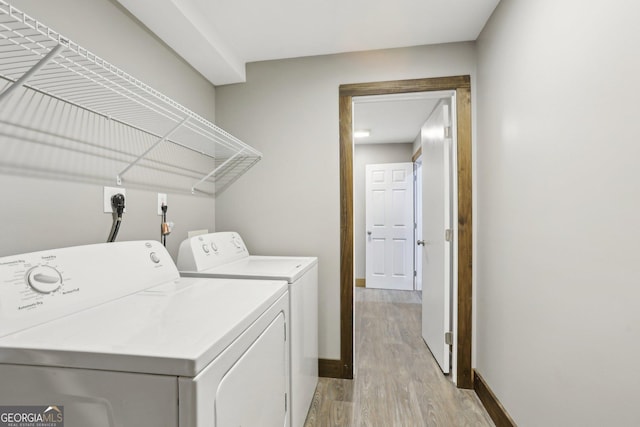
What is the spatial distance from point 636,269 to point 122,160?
78.8 inches

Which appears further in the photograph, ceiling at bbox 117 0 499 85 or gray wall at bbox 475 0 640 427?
ceiling at bbox 117 0 499 85

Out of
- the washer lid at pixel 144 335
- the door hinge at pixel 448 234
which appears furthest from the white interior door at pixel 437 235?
the washer lid at pixel 144 335

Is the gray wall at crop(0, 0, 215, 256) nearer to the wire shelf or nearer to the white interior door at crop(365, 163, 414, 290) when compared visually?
the wire shelf

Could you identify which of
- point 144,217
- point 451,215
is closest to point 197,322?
point 144,217

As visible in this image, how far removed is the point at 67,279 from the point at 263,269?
85 cm

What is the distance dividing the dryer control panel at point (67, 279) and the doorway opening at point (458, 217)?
1243 millimetres

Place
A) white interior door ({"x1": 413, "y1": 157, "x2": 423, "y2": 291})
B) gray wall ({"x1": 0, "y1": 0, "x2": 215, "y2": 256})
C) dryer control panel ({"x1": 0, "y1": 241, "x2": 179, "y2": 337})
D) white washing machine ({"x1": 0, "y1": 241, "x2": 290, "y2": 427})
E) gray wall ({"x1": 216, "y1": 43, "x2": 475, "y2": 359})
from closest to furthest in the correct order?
1. white washing machine ({"x1": 0, "y1": 241, "x2": 290, "y2": 427})
2. dryer control panel ({"x1": 0, "y1": 241, "x2": 179, "y2": 337})
3. gray wall ({"x1": 0, "y1": 0, "x2": 215, "y2": 256})
4. gray wall ({"x1": 216, "y1": 43, "x2": 475, "y2": 359})
5. white interior door ({"x1": 413, "y1": 157, "x2": 423, "y2": 291})

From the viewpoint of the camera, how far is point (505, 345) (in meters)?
1.55

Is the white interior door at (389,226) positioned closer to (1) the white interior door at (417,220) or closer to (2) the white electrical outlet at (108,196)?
(1) the white interior door at (417,220)

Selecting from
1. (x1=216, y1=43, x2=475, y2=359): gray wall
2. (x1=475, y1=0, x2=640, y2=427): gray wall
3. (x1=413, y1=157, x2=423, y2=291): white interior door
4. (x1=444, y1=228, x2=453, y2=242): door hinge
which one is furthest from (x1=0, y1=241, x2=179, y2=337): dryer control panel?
(x1=413, y1=157, x2=423, y2=291): white interior door

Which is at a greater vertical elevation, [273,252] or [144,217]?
[144,217]

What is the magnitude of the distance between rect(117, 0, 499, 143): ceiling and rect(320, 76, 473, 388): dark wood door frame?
0.21 metres

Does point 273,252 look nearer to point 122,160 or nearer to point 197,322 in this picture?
point 122,160

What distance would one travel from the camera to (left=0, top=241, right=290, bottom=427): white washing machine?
2.01ft
